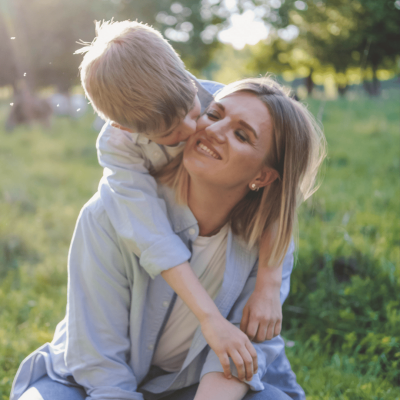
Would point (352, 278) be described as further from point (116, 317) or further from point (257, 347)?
point (116, 317)

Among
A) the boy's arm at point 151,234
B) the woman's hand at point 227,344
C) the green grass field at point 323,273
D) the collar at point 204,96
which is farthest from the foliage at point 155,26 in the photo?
the woman's hand at point 227,344

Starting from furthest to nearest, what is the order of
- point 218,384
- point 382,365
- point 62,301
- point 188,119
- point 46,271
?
1. point 46,271
2. point 62,301
3. point 382,365
4. point 188,119
5. point 218,384

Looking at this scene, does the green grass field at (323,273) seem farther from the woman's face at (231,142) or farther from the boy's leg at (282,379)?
the woman's face at (231,142)

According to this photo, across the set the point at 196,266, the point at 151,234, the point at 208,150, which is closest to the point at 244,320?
the point at 196,266

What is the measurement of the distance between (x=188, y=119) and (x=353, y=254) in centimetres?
232

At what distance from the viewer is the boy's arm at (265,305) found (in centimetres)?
182

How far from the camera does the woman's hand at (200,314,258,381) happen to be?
166 centimetres

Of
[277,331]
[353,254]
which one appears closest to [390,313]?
[353,254]

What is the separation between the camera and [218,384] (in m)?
1.74

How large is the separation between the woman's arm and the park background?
0.85 meters

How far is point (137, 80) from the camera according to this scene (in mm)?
1700

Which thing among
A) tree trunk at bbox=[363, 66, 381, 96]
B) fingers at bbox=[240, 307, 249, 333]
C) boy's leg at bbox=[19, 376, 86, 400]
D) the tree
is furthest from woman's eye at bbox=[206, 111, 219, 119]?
tree trunk at bbox=[363, 66, 381, 96]

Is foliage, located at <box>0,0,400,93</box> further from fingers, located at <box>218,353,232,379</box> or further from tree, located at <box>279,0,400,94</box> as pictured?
fingers, located at <box>218,353,232,379</box>

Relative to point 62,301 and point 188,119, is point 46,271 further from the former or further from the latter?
point 188,119
